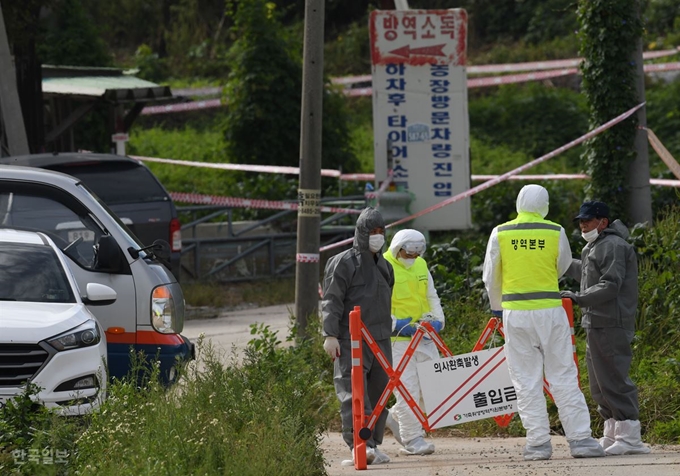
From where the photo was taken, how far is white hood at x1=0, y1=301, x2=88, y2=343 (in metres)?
7.33

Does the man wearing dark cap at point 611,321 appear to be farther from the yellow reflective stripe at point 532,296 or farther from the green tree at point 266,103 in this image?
the green tree at point 266,103

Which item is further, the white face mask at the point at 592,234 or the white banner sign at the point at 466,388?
the white banner sign at the point at 466,388

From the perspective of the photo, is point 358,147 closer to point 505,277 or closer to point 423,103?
point 423,103

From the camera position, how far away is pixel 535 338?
7.92 metres

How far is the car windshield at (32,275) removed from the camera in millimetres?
8203

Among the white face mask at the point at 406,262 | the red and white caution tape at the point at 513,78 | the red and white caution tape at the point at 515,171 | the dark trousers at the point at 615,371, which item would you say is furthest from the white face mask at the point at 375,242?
the red and white caution tape at the point at 513,78

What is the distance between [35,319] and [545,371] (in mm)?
3296

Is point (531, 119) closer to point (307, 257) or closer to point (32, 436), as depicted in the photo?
point (307, 257)

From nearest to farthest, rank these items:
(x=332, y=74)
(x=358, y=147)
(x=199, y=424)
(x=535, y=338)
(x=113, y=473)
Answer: (x=113, y=473) < (x=199, y=424) < (x=535, y=338) < (x=358, y=147) < (x=332, y=74)

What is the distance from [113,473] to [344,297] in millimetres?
2835

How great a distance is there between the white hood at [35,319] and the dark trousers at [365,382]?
1757mm

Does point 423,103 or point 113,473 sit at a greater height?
point 423,103

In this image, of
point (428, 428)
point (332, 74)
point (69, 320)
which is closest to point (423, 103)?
point (428, 428)

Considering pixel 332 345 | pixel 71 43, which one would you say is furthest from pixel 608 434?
pixel 71 43
